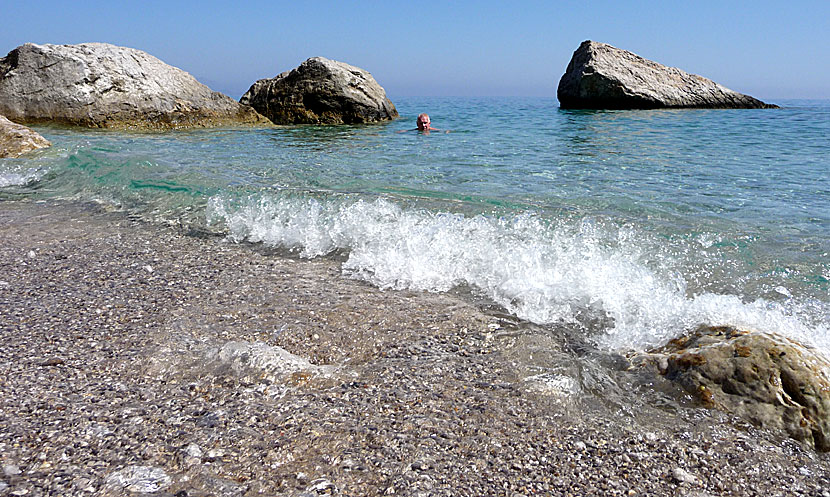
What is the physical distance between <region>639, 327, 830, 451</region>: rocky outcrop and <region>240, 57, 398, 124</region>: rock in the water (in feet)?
48.9

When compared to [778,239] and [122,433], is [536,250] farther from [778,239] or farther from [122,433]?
[122,433]

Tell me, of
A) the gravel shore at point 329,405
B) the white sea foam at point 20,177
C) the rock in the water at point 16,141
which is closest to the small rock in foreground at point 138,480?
the gravel shore at point 329,405

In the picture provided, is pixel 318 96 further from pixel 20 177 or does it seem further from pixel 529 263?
pixel 529 263

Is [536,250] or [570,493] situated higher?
[536,250]

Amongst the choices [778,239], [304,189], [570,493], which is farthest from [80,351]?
[778,239]


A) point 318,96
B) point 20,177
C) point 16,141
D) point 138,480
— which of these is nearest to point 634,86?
point 318,96

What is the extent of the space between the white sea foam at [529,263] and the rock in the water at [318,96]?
11.0m

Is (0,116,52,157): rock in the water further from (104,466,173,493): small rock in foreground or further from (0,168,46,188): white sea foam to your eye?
(104,466,173,493): small rock in foreground

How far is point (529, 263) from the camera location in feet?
14.2

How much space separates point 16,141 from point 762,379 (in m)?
11.1

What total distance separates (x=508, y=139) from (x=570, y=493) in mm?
11855

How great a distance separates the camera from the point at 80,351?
2982 mm

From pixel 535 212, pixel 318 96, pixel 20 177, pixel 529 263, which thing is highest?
pixel 318 96

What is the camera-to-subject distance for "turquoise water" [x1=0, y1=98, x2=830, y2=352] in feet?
12.6
